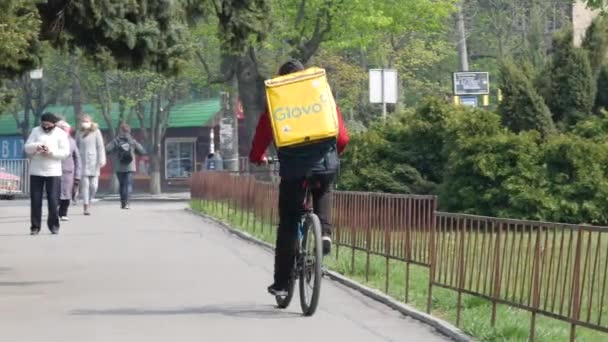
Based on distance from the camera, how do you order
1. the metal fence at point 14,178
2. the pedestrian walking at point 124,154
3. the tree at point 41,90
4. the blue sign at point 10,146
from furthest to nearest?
the blue sign at point 10,146 < the tree at point 41,90 < the metal fence at point 14,178 < the pedestrian walking at point 124,154

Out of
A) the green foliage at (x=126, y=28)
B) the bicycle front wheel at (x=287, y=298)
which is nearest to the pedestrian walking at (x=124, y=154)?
the green foliage at (x=126, y=28)

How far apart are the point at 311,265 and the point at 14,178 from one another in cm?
3739

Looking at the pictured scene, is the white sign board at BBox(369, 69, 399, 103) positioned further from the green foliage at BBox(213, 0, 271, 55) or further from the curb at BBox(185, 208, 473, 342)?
the curb at BBox(185, 208, 473, 342)

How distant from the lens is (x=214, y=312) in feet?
38.4

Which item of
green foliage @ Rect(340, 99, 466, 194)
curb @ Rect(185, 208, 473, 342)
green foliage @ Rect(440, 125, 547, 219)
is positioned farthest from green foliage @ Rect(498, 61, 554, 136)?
curb @ Rect(185, 208, 473, 342)

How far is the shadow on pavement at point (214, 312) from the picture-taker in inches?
452

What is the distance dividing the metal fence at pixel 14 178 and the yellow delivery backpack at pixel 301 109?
35660mm

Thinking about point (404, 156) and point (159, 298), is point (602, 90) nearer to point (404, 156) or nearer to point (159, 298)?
point (404, 156)

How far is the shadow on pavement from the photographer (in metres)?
11.5

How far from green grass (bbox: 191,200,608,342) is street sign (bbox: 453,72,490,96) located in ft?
51.3

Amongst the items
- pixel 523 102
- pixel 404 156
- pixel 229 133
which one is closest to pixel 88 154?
pixel 404 156

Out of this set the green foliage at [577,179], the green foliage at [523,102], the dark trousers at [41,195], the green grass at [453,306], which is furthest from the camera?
the green foliage at [523,102]

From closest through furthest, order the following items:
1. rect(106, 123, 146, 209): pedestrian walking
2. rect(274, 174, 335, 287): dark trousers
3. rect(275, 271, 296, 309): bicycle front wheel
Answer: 1. rect(274, 174, 335, 287): dark trousers
2. rect(275, 271, 296, 309): bicycle front wheel
3. rect(106, 123, 146, 209): pedestrian walking

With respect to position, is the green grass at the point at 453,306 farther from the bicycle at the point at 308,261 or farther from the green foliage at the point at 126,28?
the green foliage at the point at 126,28
